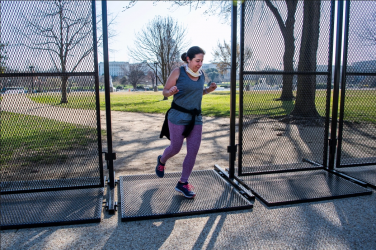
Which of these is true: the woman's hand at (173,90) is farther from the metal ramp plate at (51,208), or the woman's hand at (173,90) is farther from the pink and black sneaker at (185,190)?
the metal ramp plate at (51,208)

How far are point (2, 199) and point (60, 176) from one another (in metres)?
0.70

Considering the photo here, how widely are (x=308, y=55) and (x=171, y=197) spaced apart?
120 inches

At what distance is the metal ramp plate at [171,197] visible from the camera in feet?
11.1

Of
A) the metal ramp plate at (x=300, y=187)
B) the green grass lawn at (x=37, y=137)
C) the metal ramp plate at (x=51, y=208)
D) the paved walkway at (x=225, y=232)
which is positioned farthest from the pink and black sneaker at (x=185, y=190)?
the green grass lawn at (x=37, y=137)

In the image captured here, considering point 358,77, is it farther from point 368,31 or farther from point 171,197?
point 171,197

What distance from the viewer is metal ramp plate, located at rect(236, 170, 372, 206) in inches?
148

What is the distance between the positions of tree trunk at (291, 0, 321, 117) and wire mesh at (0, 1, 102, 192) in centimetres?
307

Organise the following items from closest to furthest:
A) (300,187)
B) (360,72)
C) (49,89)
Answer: (49,89)
(300,187)
(360,72)

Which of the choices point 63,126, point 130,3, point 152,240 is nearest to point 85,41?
point 63,126

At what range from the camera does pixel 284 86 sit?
15.6 feet

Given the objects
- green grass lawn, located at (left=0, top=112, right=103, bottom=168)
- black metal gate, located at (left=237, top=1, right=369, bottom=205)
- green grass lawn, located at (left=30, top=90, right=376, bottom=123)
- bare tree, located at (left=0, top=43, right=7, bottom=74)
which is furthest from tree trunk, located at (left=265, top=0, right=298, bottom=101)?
bare tree, located at (left=0, top=43, right=7, bottom=74)

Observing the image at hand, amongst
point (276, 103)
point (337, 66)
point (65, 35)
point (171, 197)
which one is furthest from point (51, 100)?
point (337, 66)

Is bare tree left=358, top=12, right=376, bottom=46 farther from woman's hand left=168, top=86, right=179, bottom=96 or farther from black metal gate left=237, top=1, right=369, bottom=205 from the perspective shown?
woman's hand left=168, top=86, right=179, bottom=96

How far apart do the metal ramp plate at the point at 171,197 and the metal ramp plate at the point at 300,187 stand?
0.37 m
